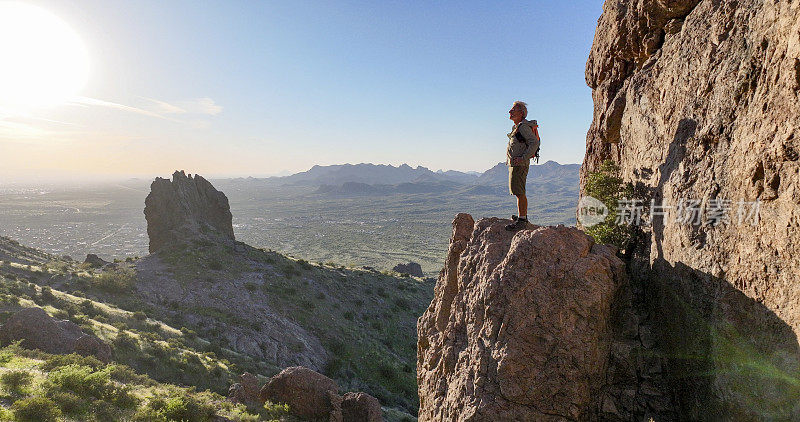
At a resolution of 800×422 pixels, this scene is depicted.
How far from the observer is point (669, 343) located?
6352 millimetres

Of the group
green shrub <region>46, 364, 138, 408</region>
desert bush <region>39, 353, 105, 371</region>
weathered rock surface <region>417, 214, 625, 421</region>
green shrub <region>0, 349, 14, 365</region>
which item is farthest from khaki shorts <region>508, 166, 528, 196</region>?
green shrub <region>0, 349, 14, 365</region>

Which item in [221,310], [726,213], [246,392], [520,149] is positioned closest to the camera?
[726,213]

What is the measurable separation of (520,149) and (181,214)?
4644 centimetres

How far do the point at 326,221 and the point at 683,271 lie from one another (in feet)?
582

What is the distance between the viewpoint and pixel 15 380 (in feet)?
39.5

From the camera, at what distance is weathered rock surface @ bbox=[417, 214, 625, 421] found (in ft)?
21.3

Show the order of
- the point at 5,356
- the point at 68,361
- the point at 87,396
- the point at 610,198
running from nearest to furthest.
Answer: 1. the point at 610,198
2. the point at 87,396
3. the point at 5,356
4. the point at 68,361

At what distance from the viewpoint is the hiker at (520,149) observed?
838 cm

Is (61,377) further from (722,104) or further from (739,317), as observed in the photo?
(722,104)

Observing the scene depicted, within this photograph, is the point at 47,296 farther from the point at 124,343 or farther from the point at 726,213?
the point at 726,213

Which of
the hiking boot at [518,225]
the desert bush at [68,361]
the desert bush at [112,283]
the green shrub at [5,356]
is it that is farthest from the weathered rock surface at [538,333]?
the desert bush at [112,283]

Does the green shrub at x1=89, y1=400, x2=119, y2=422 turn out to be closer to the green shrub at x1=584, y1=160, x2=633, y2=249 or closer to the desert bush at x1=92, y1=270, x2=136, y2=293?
the green shrub at x1=584, y1=160, x2=633, y2=249

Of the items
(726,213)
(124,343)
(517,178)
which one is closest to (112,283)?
(124,343)

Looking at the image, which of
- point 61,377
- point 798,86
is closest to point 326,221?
point 61,377
